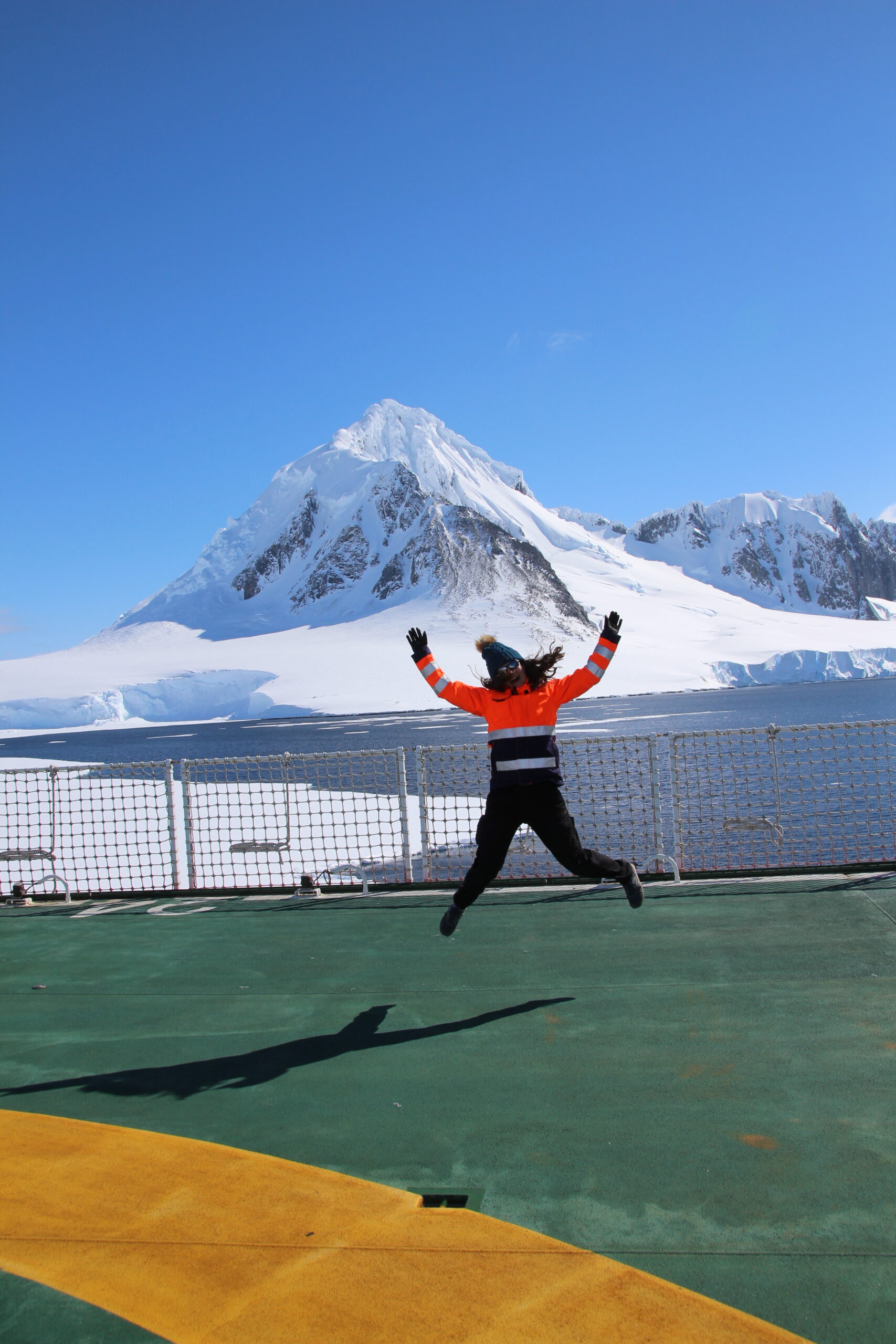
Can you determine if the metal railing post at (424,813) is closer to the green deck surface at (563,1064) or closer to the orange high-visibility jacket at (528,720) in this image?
the green deck surface at (563,1064)

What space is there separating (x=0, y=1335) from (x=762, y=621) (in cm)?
18393

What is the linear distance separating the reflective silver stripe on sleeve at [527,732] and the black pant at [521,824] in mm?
215

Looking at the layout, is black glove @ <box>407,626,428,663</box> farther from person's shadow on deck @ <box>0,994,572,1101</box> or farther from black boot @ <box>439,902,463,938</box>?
person's shadow on deck @ <box>0,994,572,1101</box>

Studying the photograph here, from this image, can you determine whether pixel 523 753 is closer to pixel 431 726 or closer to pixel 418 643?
pixel 418 643

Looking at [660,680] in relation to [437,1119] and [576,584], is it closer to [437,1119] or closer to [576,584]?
[576,584]

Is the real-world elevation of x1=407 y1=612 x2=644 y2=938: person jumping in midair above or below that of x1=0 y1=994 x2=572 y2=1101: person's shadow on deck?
above

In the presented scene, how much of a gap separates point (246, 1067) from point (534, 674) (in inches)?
79.6

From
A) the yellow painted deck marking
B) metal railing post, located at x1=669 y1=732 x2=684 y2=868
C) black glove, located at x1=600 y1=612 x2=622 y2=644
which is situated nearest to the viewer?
the yellow painted deck marking

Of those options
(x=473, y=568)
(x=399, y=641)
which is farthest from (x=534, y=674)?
(x=473, y=568)

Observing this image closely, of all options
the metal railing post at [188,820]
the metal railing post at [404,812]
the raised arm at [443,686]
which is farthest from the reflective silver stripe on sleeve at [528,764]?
the metal railing post at [188,820]

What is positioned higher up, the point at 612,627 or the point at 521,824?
the point at 612,627

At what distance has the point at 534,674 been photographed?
13.6 ft

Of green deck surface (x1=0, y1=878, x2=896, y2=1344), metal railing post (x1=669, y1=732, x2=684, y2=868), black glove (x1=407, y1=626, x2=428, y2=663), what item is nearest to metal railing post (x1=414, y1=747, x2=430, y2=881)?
green deck surface (x1=0, y1=878, x2=896, y2=1344)

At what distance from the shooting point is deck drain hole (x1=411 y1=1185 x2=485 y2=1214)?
2279mm
